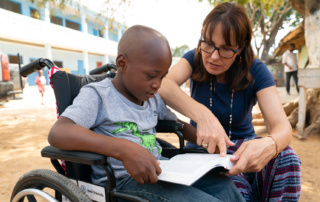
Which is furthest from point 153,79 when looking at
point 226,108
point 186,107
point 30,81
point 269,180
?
point 30,81

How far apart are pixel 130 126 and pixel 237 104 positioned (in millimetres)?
851

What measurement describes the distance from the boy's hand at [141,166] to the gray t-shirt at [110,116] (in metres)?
0.21

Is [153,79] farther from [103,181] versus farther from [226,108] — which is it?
[226,108]

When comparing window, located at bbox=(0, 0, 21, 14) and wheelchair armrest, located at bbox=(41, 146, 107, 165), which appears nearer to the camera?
wheelchair armrest, located at bbox=(41, 146, 107, 165)

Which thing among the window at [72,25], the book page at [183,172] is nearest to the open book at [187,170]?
the book page at [183,172]

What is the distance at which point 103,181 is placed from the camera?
1117 mm

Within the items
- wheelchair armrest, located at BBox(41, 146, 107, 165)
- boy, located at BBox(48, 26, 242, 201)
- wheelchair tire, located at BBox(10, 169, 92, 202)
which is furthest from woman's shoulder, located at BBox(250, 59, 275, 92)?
wheelchair tire, located at BBox(10, 169, 92, 202)

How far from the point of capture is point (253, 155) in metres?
1.12

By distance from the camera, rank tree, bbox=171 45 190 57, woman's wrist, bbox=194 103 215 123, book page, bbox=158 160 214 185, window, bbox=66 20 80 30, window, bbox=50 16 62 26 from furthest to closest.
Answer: tree, bbox=171 45 190 57 → window, bbox=66 20 80 30 → window, bbox=50 16 62 26 → woman's wrist, bbox=194 103 215 123 → book page, bbox=158 160 214 185

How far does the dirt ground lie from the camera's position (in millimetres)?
2383

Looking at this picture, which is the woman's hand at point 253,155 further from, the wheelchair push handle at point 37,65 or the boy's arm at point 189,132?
the wheelchair push handle at point 37,65

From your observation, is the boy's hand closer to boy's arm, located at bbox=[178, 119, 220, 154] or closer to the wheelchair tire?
the wheelchair tire

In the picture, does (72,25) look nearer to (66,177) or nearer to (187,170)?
(66,177)

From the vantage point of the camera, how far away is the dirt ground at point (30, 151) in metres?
2.38
